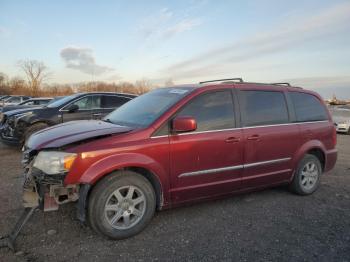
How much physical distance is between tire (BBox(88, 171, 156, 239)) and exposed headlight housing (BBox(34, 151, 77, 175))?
0.38 m

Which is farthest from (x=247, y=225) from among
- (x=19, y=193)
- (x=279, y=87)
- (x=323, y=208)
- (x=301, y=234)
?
(x=19, y=193)

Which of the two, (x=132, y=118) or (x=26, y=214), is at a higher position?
(x=132, y=118)

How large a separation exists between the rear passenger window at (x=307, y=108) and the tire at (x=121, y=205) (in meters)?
2.84

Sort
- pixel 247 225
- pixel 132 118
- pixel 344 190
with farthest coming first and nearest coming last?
pixel 344 190 < pixel 132 118 < pixel 247 225

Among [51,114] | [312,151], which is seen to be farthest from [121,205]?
[51,114]

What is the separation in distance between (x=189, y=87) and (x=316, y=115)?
2.44 m

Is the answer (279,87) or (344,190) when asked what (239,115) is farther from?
(344,190)

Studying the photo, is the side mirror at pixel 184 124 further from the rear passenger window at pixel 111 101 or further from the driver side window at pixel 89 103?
the rear passenger window at pixel 111 101

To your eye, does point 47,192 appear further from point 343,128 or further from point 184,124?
point 343,128

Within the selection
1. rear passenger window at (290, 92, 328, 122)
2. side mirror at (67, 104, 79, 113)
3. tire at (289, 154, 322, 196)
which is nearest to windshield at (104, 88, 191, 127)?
rear passenger window at (290, 92, 328, 122)

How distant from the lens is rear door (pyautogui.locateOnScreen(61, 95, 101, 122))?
844cm

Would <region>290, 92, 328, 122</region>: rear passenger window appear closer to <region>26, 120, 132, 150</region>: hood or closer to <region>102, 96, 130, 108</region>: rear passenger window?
<region>26, 120, 132, 150</region>: hood

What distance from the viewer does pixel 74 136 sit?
345 cm

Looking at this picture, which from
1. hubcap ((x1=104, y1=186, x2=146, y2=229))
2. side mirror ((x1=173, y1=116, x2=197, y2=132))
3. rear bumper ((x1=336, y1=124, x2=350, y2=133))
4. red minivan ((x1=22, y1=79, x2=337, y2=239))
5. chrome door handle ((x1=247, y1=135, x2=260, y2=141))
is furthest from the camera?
rear bumper ((x1=336, y1=124, x2=350, y2=133))
